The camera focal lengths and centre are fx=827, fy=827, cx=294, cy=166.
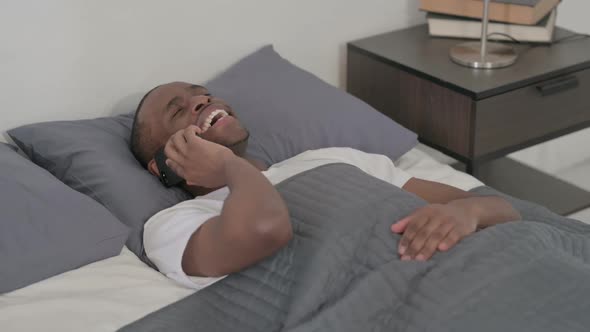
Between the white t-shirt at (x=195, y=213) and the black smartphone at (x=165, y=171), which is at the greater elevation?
the black smartphone at (x=165, y=171)

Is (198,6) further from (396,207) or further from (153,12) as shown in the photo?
(396,207)

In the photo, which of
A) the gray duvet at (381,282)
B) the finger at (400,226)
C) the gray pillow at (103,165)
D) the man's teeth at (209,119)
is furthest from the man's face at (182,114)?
the finger at (400,226)

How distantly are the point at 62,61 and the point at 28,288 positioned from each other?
68cm

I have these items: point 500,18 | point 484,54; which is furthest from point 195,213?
point 500,18

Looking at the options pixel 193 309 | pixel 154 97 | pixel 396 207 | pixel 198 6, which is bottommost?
pixel 193 309

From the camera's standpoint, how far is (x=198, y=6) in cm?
215

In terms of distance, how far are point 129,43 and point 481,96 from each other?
0.89 meters

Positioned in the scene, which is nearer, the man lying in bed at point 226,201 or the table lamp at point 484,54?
the man lying in bed at point 226,201

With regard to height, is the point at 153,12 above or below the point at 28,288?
above

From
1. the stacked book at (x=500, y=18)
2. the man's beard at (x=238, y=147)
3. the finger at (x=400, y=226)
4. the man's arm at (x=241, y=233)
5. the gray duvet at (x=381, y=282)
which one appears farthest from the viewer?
the stacked book at (x=500, y=18)

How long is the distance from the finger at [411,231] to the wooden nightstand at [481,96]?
599 mm

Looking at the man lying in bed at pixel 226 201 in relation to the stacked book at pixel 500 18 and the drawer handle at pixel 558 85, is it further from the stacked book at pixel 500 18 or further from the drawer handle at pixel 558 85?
the stacked book at pixel 500 18

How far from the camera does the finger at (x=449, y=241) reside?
1506mm

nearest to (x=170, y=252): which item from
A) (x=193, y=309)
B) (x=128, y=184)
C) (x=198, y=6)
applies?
(x=193, y=309)
